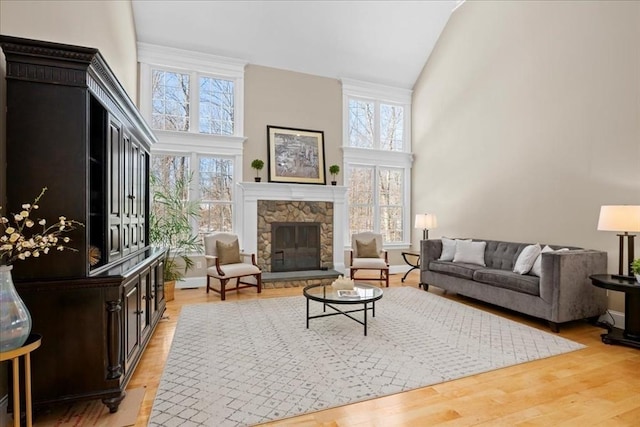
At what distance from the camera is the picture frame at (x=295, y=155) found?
20.6 feet

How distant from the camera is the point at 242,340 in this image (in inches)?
132

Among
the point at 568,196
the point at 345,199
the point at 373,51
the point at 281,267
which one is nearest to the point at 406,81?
the point at 373,51

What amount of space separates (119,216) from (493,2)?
20.7ft

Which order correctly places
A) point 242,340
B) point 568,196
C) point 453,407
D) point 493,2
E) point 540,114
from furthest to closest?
1. point 493,2
2. point 540,114
3. point 568,196
4. point 242,340
5. point 453,407

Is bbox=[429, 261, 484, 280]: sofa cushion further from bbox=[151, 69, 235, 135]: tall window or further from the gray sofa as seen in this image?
bbox=[151, 69, 235, 135]: tall window

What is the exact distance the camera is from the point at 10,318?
160 centimetres

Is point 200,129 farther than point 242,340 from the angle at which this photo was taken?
Yes

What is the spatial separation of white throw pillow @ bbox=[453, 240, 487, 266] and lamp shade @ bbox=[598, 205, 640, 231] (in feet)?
5.96

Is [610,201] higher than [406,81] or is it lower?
lower

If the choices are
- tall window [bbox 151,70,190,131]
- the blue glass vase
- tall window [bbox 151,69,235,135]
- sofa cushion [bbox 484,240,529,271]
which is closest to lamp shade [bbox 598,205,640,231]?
sofa cushion [bbox 484,240,529,271]

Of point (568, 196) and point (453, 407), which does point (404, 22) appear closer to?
point (568, 196)

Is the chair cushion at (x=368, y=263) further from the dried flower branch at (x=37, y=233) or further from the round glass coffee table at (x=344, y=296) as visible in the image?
the dried flower branch at (x=37, y=233)

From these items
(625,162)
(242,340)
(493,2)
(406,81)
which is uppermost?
(493,2)

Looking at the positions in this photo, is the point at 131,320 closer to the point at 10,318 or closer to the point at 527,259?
the point at 10,318
